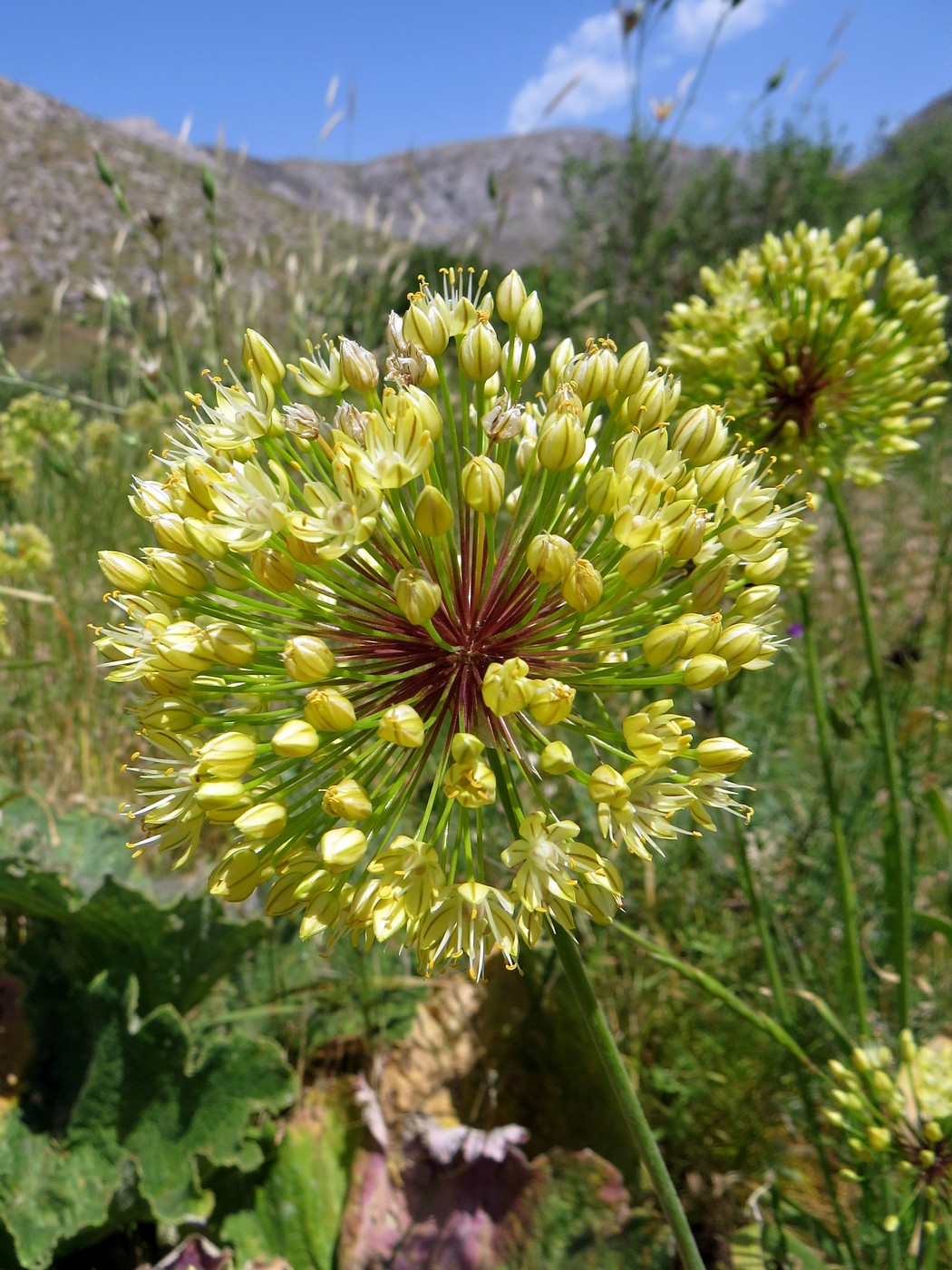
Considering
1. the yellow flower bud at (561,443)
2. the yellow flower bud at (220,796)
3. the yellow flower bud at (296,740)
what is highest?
the yellow flower bud at (561,443)

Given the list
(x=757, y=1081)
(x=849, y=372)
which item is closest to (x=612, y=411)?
(x=849, y=372)

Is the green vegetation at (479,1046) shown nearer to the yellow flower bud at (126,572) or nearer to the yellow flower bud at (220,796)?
the yellow flower bud at (220,796)

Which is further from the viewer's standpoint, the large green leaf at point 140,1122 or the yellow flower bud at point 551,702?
the large green leaf at point 140,1122

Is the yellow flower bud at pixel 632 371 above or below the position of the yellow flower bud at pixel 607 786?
above

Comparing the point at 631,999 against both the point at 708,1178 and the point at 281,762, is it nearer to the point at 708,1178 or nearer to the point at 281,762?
the point at 708,1178

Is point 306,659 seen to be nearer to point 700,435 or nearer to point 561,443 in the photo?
point 561,443

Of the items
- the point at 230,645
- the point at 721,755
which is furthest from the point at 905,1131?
the point at 230,645

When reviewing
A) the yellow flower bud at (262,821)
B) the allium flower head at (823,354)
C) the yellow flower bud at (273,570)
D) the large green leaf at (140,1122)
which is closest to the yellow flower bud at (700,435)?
the yellow flower bud at (273,570)
